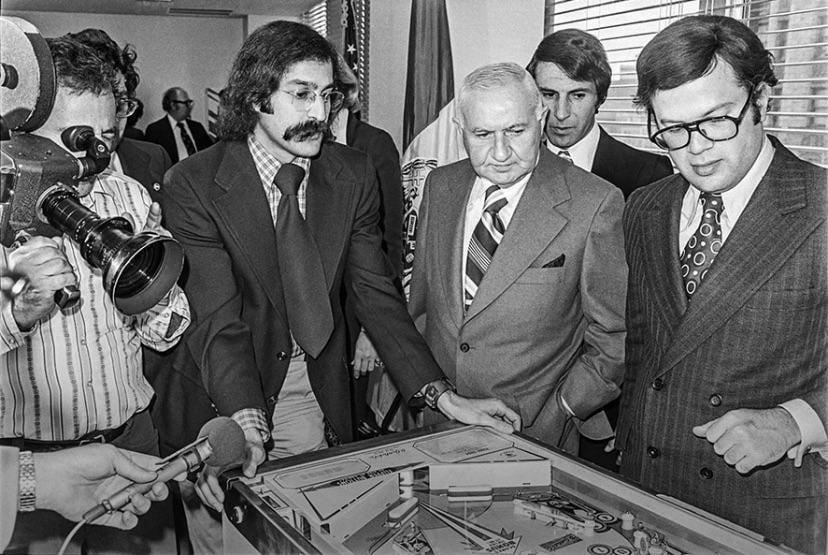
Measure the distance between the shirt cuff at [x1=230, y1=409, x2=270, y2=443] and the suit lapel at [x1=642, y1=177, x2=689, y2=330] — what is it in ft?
2.73

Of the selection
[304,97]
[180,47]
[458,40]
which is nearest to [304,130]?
[304,97]

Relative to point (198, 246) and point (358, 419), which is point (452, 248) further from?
point (358, 419)

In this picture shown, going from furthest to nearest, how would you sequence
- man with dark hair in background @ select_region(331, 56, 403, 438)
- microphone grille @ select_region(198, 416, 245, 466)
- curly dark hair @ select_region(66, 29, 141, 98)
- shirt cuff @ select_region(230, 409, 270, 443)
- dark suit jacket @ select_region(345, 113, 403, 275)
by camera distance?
dark suit jacket @ select_region(345, 113, 403, 275) < man with dark hair in background @ select_region(331, 56, 403, 438) < curly dark hair @ select_region(66, 29, 141, 98) < shirt cuff @ select_region(230, 409, 270, 443) < microphone grille @ select_region(198, 416, 245, 466)

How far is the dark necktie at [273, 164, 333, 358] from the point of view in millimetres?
1896

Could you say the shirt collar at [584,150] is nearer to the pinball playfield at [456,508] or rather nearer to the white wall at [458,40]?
the white wall at [458,40]

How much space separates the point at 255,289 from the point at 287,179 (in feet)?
0.94

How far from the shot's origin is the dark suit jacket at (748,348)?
1428 mm

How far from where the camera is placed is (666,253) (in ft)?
5.24

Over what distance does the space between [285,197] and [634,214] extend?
2.66 feet

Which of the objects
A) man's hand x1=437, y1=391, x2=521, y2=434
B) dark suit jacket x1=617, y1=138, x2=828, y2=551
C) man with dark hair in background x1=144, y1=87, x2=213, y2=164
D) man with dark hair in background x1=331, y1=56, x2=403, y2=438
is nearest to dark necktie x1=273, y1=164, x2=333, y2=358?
man's hand x1=437, y1=391, x2=521, y2=434

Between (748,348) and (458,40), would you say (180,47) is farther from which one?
(748,348)

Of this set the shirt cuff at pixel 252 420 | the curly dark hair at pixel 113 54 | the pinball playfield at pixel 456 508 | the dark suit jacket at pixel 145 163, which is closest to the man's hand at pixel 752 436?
the pinball playfield at pixel 456 508

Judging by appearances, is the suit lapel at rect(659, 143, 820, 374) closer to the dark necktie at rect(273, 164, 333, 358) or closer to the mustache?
the dark necktie at rect(273, 164, 333, 358)

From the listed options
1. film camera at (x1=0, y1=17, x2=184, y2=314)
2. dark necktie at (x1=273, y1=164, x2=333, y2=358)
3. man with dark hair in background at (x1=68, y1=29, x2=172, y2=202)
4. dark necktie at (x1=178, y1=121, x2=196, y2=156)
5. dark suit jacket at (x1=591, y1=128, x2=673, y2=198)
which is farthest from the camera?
dark necktie at (x1=178, y1=121, x2=196, y2=156)
